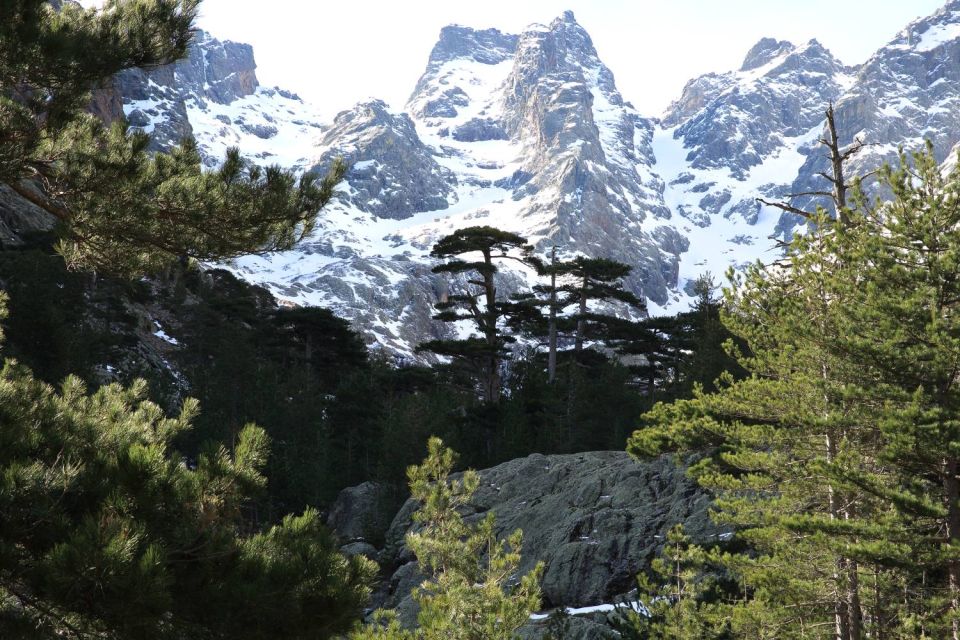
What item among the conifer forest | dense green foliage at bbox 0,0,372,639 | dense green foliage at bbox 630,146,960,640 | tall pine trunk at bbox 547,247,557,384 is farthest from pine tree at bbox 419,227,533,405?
dense green foliage at bbox 0,0,372,639

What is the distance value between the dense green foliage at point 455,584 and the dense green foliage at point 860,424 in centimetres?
351

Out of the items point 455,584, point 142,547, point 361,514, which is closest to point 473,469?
point 455,584

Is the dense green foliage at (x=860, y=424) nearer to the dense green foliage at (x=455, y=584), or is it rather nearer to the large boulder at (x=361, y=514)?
the dense green foliage at (x=455, y=584)

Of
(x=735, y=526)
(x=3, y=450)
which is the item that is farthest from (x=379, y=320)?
(x=3, y=450)

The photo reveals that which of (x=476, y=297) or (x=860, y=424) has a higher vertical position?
(x=476, y=297)

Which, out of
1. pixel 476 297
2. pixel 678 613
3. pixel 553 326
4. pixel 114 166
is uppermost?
pixel 476 297

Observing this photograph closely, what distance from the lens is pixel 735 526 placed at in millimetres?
15148

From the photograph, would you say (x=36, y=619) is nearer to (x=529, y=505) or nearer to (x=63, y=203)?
(x=63, y=203)

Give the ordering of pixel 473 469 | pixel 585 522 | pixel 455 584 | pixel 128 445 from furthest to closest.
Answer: pixel 585 522 < pixel 473 469 < pixel 455 584 < pixel 128 445

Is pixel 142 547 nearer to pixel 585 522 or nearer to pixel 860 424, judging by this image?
pixel 860 424

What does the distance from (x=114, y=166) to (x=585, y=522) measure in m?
14.3

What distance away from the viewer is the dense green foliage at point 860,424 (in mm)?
8547

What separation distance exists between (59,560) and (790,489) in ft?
31.7

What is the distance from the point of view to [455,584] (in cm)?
806
